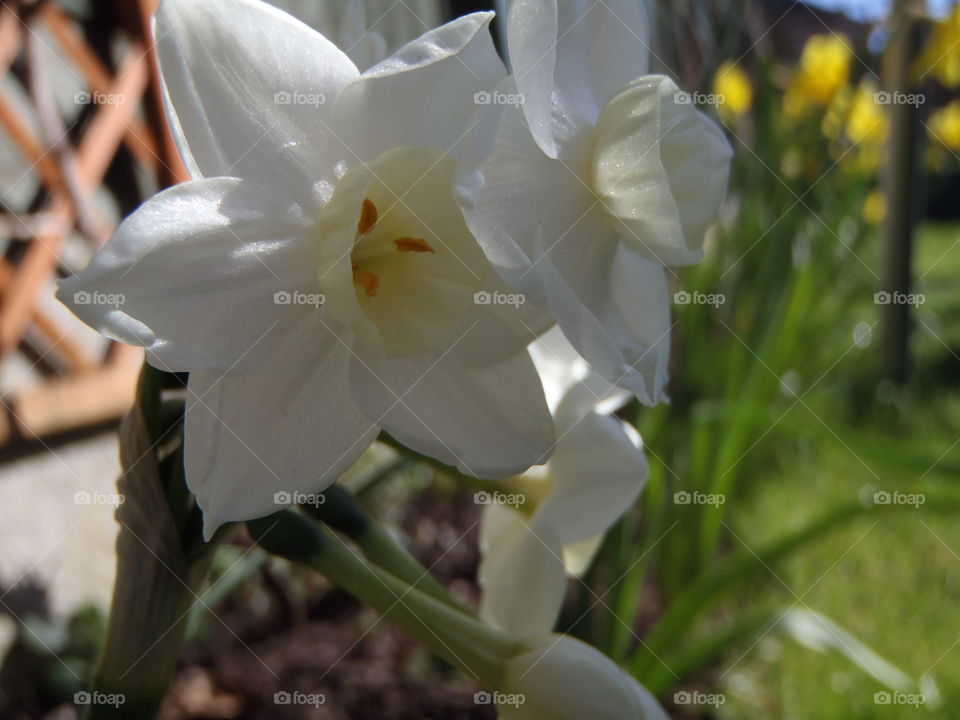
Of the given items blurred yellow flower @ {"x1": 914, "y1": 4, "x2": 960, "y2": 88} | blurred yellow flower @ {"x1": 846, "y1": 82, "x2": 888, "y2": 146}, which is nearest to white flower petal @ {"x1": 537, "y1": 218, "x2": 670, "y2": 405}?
blurred yellow flower @ {"x1": 914, "y1": 4, "x2": 960, "y2": 88}

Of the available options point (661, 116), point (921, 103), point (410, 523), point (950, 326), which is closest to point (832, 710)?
point (410, 523)

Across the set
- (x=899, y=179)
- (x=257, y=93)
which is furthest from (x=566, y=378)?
(x=899, y=179)

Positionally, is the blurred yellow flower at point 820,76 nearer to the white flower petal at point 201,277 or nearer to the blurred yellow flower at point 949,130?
the blurred yellow flower at point 949,130

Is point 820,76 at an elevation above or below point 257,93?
below

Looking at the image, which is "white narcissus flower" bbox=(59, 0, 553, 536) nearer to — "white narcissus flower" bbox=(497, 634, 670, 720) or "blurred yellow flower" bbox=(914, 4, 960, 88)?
"white narcissus flower" bbox=(497, 634, 670, 720)

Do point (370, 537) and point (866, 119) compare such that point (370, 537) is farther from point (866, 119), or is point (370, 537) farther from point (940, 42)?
point (866, 119)

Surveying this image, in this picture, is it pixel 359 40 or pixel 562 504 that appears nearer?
pixel 359 40

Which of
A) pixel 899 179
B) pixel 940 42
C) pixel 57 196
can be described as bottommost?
pixel 899 179

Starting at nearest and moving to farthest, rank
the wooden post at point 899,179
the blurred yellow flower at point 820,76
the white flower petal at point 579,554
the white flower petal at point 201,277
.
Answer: the white flower petal at point 201,277 < the white flower petal at point 579,554 < the wooden post at point 899,179 < the blurred yellow flower at point 820,76

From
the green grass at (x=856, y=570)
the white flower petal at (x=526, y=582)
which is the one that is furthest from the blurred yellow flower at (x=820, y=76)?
the white flower petal at (x=526, y=582)
